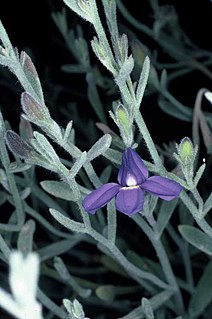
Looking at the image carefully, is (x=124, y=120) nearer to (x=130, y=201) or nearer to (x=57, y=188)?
(x=130, y=201)

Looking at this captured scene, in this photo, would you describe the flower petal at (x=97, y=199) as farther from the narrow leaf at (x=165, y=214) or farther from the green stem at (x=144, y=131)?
the narrow leaf at (x=165, y=214)

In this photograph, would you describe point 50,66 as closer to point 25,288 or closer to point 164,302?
point 164,302

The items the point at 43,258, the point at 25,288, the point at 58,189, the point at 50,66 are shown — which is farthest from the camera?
the point at 50,66

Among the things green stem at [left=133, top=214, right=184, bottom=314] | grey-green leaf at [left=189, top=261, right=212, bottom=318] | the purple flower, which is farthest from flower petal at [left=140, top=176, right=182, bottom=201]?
grey-green leaf at [left=189, top=261, right=212, bottom=318]

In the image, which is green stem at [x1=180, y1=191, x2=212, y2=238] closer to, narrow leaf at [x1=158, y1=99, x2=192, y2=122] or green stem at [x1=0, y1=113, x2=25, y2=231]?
green stem at [x1=0, y1=113, x2=25, y2=231]

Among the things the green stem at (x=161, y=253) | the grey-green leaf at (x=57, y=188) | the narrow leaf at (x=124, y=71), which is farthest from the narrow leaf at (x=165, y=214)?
the narrow leaf at (x=124, y=71)

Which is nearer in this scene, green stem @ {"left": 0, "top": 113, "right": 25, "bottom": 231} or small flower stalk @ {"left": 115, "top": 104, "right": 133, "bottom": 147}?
small flower stalk @ {"left": 115, "top": 104, "right": 133, "bottom": 147}

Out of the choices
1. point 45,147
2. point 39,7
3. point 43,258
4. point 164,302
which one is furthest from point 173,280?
point 39,7
